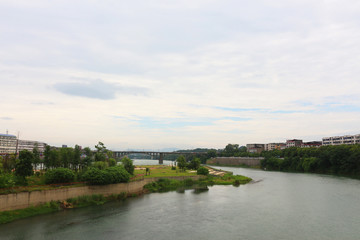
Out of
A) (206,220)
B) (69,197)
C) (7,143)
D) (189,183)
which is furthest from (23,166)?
(7,143)

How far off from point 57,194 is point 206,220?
2065 centimetres

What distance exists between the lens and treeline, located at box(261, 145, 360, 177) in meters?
76.5

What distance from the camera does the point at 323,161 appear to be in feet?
279

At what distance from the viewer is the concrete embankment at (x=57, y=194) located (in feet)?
101

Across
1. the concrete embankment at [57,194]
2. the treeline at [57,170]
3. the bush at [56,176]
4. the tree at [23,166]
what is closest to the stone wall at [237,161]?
the treeline at [57,170]

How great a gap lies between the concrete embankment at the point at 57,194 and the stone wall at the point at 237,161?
91894 mm

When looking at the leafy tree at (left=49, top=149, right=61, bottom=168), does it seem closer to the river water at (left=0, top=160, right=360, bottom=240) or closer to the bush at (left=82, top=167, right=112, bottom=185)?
the bush at (left=82, top=167, right=112, bottom=185)

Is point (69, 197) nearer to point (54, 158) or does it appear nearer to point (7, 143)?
point (54, 158)

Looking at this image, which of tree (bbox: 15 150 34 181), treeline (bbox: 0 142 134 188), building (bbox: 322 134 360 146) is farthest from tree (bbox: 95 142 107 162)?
building (bbox: 322 134 360 146)

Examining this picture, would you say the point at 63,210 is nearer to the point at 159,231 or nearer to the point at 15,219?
the point at 15,219

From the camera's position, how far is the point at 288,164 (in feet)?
332

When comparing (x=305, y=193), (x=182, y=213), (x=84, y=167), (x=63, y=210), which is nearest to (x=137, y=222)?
(x=182, y=213)

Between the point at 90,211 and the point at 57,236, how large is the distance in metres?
9.27

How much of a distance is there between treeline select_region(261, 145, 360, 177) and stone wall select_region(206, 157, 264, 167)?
18.4 meters
